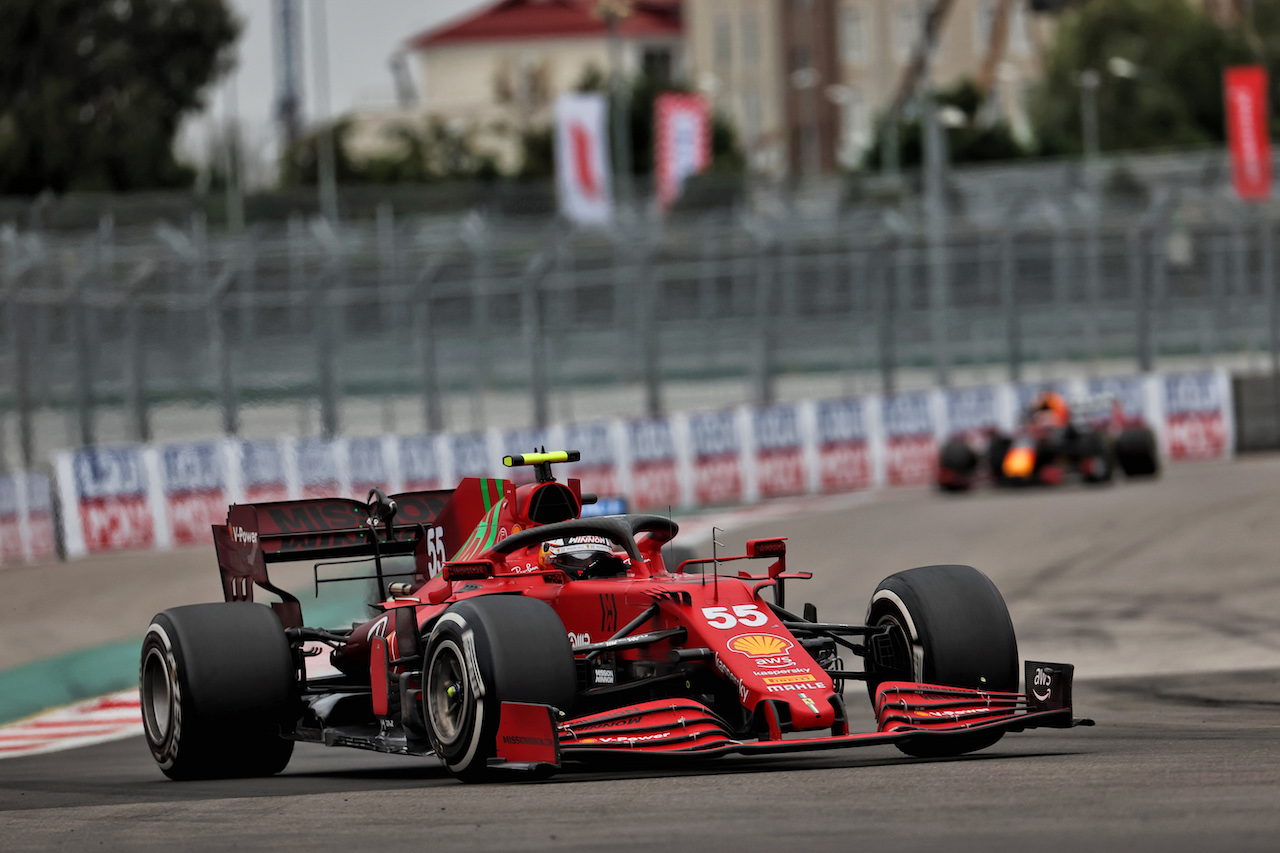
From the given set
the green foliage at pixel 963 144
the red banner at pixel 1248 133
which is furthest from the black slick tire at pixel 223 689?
the green foliage at pixel 963 144

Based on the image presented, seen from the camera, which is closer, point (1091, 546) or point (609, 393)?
point (1091, 546)

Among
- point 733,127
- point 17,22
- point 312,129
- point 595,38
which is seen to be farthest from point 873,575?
point 595,38

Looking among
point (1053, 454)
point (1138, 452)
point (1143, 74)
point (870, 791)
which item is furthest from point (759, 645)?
point (1143, 74)

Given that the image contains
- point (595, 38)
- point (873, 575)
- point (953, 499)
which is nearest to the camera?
point (873, 575)

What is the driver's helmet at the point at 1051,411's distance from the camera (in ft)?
78.3

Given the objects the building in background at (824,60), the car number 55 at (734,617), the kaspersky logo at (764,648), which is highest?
the building in background at (824,60)

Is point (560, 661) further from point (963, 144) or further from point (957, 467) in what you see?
point (963, 144)

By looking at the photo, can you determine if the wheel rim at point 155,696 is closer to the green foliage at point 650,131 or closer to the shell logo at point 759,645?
the shell logo at point 759,645

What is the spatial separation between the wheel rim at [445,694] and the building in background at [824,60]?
71943 millimetres

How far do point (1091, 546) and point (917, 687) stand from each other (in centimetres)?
1011

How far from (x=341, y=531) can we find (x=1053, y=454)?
14.6m

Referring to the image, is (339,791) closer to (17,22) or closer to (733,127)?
(17,22)

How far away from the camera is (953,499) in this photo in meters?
22.6

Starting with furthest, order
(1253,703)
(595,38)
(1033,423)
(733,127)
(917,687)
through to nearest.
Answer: (595,38)
(733,127)
(1033,423)
(1253,703)
(917,687)
